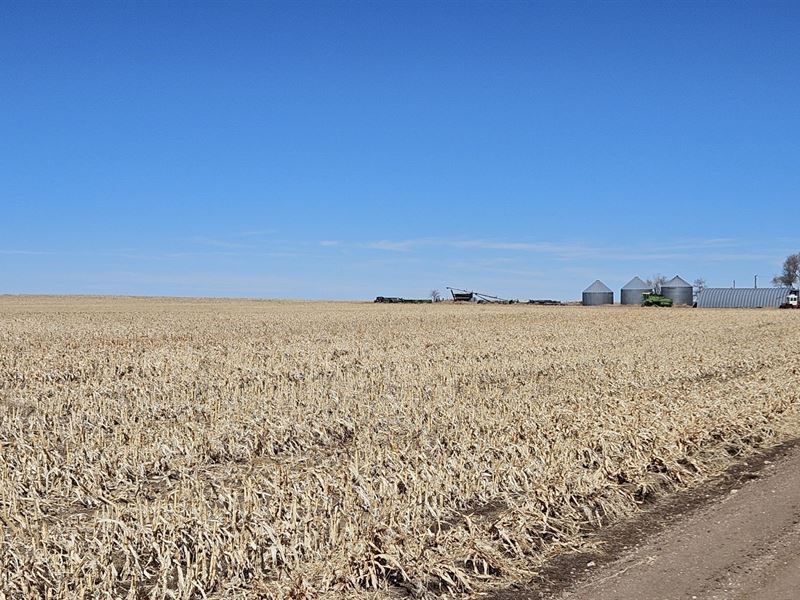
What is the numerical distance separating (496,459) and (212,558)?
14.5 feet

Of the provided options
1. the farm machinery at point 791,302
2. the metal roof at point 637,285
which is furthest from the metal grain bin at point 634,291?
the farm machinery at point 791,302

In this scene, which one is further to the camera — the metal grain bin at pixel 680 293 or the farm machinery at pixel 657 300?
the metal grain bin at pixel 680 293

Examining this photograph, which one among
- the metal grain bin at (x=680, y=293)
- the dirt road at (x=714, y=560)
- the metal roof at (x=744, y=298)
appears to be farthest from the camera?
the metal grain bin at (x=680, y=293)

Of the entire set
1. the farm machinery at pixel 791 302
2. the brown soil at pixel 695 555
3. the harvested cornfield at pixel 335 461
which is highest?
the farm machinery at pixel 791 302

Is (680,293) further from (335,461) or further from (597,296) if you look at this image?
(335,461)

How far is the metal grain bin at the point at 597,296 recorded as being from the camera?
10088cm

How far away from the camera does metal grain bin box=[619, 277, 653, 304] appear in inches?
4006

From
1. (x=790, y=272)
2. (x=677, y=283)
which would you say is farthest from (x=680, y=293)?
(x=790, y=272)

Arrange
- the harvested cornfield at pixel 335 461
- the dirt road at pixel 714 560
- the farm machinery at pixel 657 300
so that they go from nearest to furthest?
the dirt road at pixel 714 560 < the harvested cornfield at pixel 335 461 < the farm machinery at pixel 657 300

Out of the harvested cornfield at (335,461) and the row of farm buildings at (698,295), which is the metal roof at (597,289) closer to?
the row of farm buildings at (698,295)

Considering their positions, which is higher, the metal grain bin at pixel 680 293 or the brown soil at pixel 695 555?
A: the metal grain bin at pixel 680 293

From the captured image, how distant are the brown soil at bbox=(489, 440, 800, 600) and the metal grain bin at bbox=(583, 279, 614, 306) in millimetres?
93920

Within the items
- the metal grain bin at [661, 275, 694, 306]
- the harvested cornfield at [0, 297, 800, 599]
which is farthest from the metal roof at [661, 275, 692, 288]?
the harvested cornfield at [0, 297, 800, 599]

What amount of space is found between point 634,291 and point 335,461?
97.5 metres
